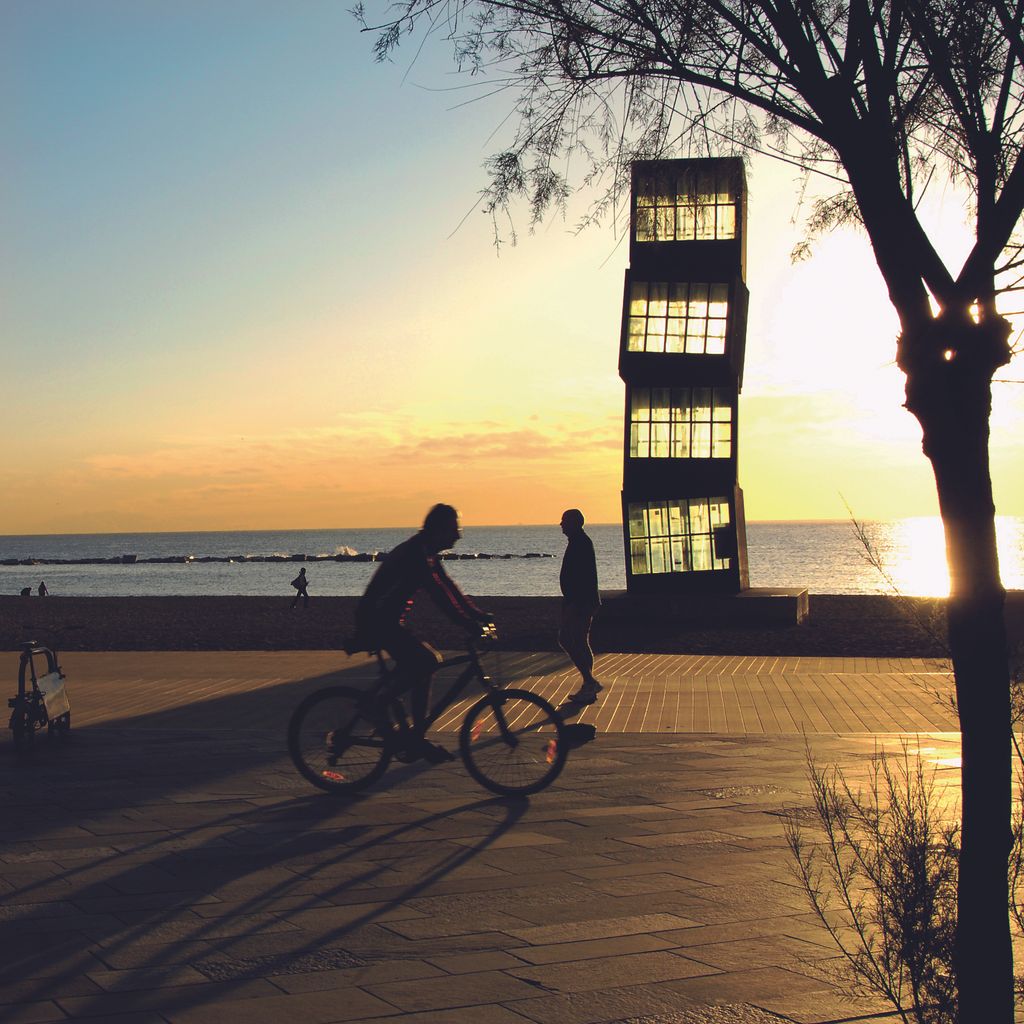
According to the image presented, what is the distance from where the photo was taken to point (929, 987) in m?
3.74

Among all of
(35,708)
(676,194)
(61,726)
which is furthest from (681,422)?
(676,194)

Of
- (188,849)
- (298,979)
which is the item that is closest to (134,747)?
(188,849)

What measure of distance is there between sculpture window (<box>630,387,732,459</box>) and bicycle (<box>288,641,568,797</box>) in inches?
794

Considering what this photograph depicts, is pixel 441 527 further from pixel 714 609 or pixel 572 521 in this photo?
pixel 714 609

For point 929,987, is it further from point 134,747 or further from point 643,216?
point 134,747

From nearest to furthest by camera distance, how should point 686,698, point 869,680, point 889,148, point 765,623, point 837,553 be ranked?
point 889,148, point 686,698, point 869,680, point 765,623, point 837,553

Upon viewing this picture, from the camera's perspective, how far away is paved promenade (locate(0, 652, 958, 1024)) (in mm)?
4445

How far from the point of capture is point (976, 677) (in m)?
3.56

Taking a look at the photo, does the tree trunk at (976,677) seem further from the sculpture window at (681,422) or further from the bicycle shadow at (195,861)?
the sculpture window at (681,422)

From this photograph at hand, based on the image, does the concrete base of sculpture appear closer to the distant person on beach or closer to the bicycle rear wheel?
A: the distant person on beach

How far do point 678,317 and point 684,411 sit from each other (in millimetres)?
1993

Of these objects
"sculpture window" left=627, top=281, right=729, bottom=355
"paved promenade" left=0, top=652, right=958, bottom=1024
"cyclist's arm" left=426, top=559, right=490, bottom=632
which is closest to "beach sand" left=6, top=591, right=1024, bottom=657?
"sculpture window" left=627, top=281, right=729, bottom=355

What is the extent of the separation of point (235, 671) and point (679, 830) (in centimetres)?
1077

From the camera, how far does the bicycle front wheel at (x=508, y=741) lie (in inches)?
327
